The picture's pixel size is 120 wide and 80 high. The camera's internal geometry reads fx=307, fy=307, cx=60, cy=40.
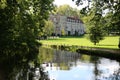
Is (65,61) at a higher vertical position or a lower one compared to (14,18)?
lower

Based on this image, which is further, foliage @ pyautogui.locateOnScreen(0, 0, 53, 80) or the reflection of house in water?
the reflection of house in water

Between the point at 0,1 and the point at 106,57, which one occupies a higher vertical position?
the point at 0,1

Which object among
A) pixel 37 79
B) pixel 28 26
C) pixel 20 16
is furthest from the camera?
pixel 28 26

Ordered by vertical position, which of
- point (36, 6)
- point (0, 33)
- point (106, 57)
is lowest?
point (106, 57)

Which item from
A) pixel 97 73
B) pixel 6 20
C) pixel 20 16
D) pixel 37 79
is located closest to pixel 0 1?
pixel 6 20

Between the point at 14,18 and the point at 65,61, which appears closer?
the point at 14,18

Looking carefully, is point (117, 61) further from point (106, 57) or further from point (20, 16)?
point (20, 16)

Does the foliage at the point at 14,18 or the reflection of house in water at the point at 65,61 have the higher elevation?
the foliage at the point at 14,18

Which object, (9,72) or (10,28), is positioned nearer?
(9,72)

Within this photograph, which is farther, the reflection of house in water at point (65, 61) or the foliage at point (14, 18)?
the reflection of house in water at point (65, 61)

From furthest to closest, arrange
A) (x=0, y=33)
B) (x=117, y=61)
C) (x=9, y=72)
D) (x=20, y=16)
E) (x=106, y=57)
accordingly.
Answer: (x=106, y=57) → (x=117, y=61) → (x=20, y=16) → (x=0, y=33) → (x=9, y=72)

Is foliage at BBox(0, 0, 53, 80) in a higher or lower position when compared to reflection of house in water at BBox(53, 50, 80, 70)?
higher

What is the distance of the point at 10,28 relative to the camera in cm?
3366

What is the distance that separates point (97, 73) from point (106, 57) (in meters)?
17.4
